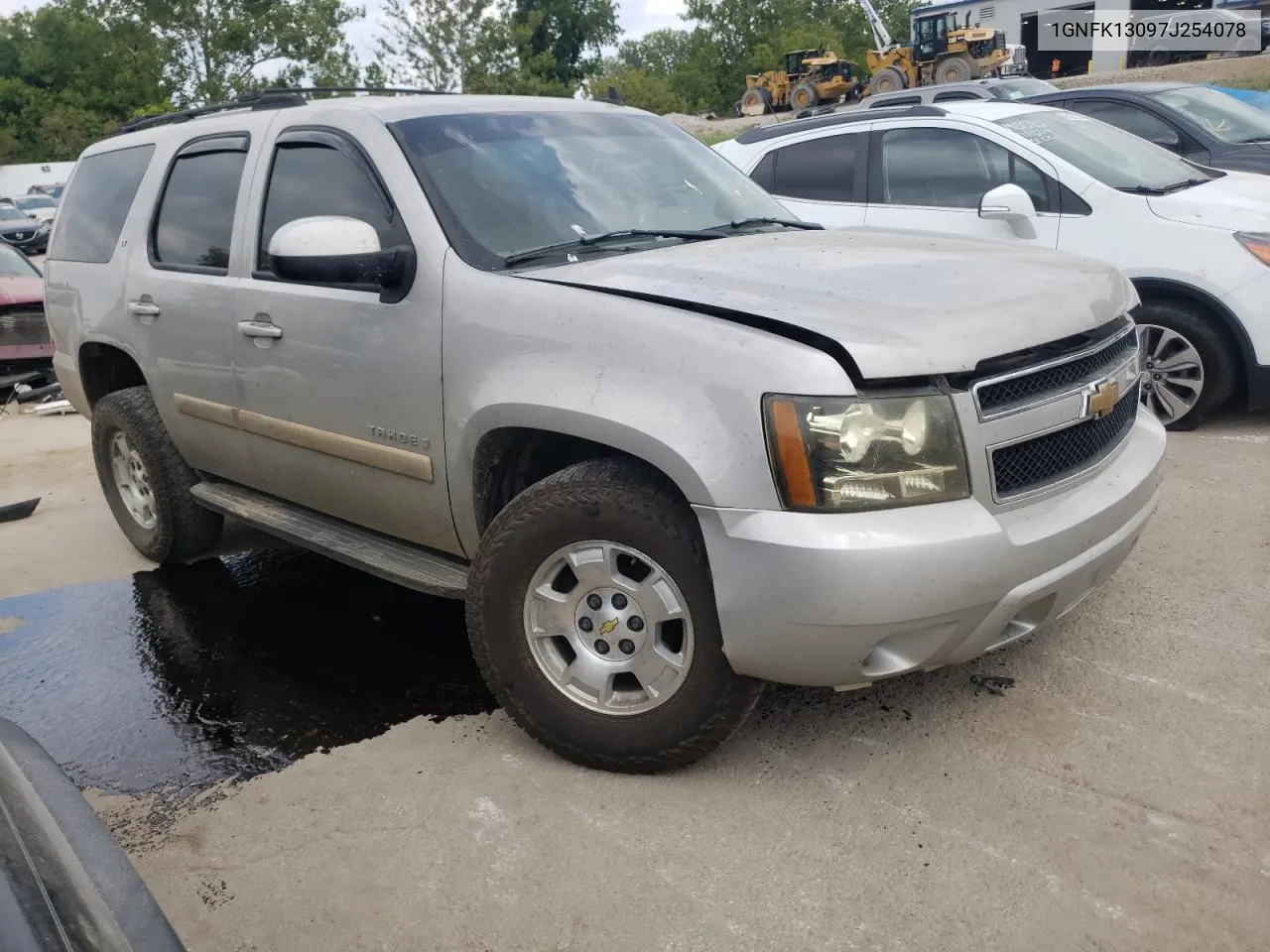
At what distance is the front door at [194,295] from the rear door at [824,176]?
3.55 metres

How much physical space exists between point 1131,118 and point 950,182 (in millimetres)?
3639

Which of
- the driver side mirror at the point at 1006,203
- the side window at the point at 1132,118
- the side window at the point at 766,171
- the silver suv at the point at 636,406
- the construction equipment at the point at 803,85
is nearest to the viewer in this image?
the silver suv at the point at 636,406

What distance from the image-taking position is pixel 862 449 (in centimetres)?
257

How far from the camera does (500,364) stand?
3.09 metres

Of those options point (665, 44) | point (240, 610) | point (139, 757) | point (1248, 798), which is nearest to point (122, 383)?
point (240, 610)

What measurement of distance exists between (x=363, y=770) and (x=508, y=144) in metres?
2.06

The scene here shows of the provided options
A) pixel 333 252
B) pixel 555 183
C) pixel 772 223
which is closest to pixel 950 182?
pixel 772 223

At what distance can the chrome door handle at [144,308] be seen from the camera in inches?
176

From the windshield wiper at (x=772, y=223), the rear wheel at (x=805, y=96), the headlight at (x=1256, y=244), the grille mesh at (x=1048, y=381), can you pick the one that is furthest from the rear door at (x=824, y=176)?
the rear wheel at (x=805, y=96)

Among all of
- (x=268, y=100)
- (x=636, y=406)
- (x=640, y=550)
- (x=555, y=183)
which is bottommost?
(x=640, y=550)

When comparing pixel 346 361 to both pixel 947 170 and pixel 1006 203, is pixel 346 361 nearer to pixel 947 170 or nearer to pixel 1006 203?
pixel 1006 203

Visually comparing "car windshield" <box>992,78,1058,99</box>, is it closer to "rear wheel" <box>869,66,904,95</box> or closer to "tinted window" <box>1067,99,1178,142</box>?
"tinted window" <box>1067,99,1178,142</box>

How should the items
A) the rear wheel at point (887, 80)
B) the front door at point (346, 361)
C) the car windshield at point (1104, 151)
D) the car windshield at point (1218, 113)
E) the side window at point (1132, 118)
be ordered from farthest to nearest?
the rear wheel at point (887, 80)
the car windshield at point (1218, 113)
the side window at point (1132, 118)
the car windshield at point (1104, 151)
the front door at point (346, 361)

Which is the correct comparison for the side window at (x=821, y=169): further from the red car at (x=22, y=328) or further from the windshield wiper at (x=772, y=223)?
the red car at (x=22, y=328)
